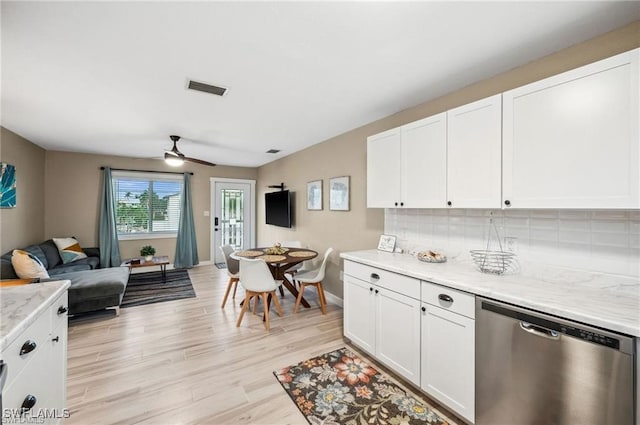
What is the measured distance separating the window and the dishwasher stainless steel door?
20.2 ft

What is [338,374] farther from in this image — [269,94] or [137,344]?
[269,94]

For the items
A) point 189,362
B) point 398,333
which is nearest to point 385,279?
point 398,333

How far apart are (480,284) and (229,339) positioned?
2457 mm

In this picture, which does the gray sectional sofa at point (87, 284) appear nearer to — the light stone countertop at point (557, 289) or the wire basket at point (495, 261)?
the light stone countertop at point (557, 289)

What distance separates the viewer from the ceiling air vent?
2281 mm

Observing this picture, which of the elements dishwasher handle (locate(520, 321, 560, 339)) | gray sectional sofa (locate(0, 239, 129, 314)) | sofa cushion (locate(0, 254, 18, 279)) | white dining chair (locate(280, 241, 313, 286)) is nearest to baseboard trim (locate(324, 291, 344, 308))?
white dining chair (locate(280, 241, 313, 286))

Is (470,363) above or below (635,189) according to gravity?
below

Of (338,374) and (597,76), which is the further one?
(338,374)

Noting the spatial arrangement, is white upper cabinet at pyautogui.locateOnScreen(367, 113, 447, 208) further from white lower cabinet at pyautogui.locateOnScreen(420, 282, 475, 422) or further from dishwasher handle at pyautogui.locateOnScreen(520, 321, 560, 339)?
dishwasher handle at pyautogui.locateOnScreen(520, 321, 560, 339)

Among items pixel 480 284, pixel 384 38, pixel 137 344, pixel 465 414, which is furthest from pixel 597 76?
pixel 137 344

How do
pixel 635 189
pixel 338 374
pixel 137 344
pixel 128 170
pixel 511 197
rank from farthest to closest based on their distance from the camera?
pixel 128 170
pixel 137 344
pixel 338 374
pixel 511 197
pixel 635 189

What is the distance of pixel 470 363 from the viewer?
162 cm

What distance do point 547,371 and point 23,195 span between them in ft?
20.3

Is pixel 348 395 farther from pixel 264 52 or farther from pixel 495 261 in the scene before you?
pixel 264 52
